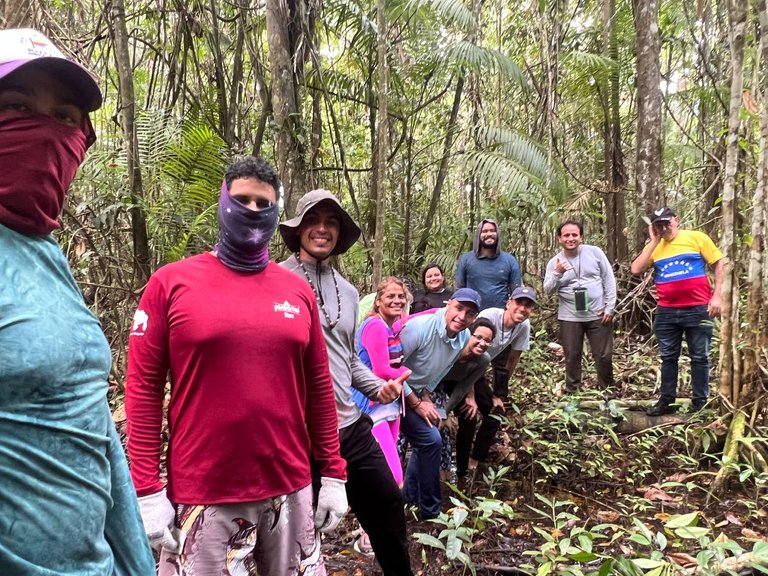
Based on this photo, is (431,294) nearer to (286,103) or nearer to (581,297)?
(581,297)

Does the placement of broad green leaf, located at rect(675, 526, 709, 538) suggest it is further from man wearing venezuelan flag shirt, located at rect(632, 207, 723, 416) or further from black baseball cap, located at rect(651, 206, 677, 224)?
black baseball cap, located at rect(651, 206, 677, 224)

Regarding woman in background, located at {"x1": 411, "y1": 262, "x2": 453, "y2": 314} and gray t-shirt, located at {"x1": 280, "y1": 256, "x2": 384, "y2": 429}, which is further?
woman in background, located at {"x1": 411, "y1": 262, "x2": 453, "y2": 314}

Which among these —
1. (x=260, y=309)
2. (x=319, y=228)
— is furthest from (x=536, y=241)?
(x=260, y=309)

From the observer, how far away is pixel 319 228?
2.35 meters

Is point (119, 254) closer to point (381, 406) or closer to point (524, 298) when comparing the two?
point (381, 406)

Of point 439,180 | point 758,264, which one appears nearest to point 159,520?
point 758,264

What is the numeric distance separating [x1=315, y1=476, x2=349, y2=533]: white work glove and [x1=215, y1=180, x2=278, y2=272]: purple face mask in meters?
0.83

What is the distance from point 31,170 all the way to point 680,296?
4911 mm

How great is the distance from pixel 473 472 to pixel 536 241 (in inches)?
261

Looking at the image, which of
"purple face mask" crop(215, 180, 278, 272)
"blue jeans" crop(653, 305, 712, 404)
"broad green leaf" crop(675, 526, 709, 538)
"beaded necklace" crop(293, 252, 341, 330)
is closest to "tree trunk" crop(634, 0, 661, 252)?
"blue jeans" crop(653, 305, 712, 404)

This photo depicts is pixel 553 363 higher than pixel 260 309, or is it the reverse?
pixel 260 309

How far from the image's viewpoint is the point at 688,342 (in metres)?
4.71

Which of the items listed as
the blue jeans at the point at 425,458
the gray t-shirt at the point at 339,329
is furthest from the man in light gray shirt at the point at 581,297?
the gray t-shirt at the point at 339,329

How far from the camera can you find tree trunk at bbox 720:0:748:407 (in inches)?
150
